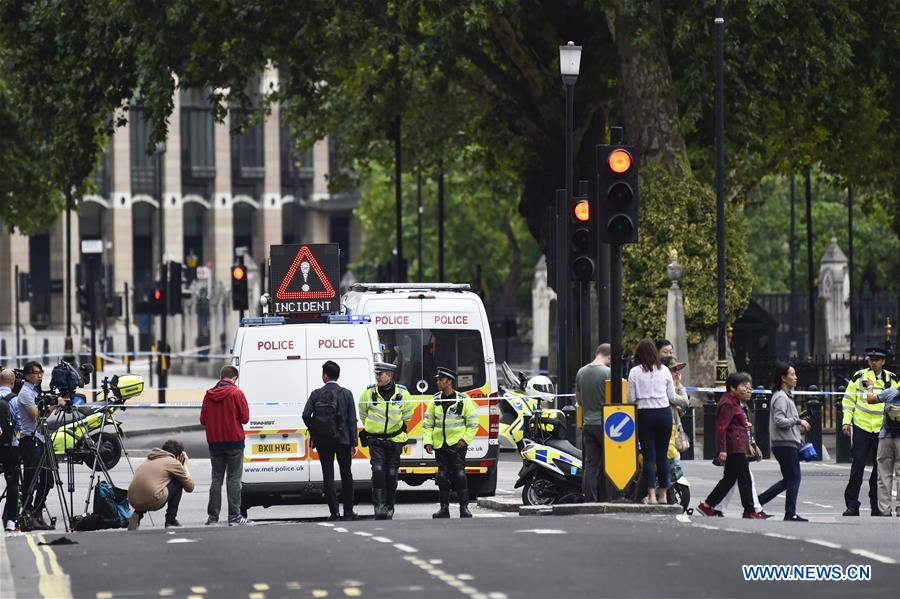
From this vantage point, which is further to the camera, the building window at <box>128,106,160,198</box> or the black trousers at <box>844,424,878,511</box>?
the building window at <box>128,106,160,198</box>

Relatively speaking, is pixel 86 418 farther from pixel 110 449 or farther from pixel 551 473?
pixel 551 473

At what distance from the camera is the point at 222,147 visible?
3969 inches

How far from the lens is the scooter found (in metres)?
20.2

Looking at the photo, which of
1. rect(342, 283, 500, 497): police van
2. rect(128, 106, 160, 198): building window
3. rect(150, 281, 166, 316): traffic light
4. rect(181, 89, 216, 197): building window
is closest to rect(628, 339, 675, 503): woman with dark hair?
rect(342, 283, 500, 497): police van

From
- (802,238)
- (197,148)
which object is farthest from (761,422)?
(197,148)

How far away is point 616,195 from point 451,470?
11.9ft

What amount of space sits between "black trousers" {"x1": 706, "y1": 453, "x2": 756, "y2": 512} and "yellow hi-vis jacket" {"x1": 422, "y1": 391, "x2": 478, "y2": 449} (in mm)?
2533

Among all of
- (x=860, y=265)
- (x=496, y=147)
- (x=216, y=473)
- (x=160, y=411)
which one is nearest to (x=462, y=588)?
(x=216, y=473)

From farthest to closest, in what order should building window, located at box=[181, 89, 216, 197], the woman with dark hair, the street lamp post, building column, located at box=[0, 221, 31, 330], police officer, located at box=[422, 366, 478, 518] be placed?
1. building window, located at box=[181, 89, 216, 197]
2. building column, located at box=[0, 221, 31, 330]
3. the street lamp post
4. police officer, located at box=[422, 366, 478, 518]
5. the woman with dark hair

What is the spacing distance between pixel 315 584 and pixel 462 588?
3.36 ft

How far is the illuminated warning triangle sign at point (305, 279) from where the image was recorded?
27080 mm

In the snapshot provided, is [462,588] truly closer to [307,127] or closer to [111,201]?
[307,127]

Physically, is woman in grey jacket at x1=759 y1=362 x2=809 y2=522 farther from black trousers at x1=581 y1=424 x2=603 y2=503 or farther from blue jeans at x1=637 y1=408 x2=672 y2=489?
black trousers at x1=581 y1=424 x2=603 y2=503

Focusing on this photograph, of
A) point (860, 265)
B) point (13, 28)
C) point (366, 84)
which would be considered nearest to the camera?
point (13, 28)
